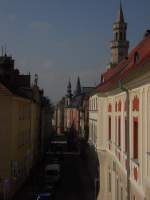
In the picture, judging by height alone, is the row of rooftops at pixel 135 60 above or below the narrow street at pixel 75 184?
above

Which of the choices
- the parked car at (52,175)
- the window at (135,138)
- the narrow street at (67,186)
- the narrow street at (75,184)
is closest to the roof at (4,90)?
the narrow street at (67,186)

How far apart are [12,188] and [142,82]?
25186mm

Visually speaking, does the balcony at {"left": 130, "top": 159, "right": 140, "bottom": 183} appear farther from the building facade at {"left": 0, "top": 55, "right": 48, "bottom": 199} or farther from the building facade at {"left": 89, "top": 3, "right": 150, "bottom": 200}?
the building facade at {"left": 0, "top": 55, "right": 48, "bottom": 199}

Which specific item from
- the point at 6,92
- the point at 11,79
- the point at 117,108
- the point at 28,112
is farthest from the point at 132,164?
the point at 28,112

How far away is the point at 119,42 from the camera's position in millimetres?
70312

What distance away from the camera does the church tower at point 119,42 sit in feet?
229

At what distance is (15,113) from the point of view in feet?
126

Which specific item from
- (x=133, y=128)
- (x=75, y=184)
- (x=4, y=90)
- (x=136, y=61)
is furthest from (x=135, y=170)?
(x=75, y=184)

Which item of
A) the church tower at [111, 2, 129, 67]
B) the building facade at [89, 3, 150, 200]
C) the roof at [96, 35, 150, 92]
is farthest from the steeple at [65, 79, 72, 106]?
the roof at [96, 35, 150, 92]

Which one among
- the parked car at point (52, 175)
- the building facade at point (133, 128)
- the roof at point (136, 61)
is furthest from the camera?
the parked car at point (52, 175)

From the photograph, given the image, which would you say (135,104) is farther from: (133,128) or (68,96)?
(68,96)

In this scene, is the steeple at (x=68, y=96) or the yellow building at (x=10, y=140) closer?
the yellow building at (x=10, y=140)

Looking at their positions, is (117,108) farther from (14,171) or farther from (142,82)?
(14,171)

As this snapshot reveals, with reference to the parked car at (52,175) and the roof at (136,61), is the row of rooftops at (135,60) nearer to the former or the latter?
the roof at (136,61)
